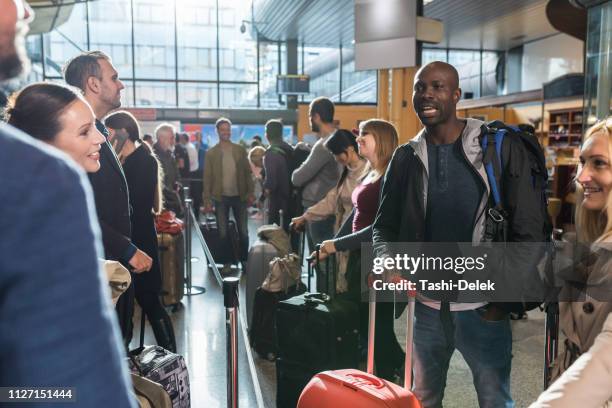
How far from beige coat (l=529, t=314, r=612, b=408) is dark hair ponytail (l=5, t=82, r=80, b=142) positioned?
1.28 m

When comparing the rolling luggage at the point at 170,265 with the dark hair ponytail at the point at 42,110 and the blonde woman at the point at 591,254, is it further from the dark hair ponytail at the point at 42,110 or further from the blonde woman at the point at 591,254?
the blonde woman at the point at 591,254

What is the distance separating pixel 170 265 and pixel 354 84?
1986 centimetres

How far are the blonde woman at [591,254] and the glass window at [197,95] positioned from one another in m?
18.8

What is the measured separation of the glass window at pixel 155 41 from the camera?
63.5ft

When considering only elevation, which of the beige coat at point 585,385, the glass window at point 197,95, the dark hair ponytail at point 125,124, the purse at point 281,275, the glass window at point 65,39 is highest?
the glass window at point 65,39

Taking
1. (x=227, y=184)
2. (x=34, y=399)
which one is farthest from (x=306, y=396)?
(x=227, y=184)

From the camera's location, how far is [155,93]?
64.5ft

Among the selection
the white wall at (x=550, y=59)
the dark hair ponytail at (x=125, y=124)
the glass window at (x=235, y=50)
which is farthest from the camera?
the glass window at (x=235, y=50)

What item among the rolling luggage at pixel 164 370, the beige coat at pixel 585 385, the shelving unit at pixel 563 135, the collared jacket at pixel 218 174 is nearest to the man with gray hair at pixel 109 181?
the rolling luggage at pixel 164 370

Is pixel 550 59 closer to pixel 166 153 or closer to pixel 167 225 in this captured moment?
pixel 166 153

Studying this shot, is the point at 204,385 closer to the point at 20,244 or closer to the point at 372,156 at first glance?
the point at 372,156

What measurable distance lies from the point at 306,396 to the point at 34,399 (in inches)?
57.9

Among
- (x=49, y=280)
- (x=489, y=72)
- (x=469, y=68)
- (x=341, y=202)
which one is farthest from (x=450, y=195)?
(x=469, y=68)

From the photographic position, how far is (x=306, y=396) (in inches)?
73.3
